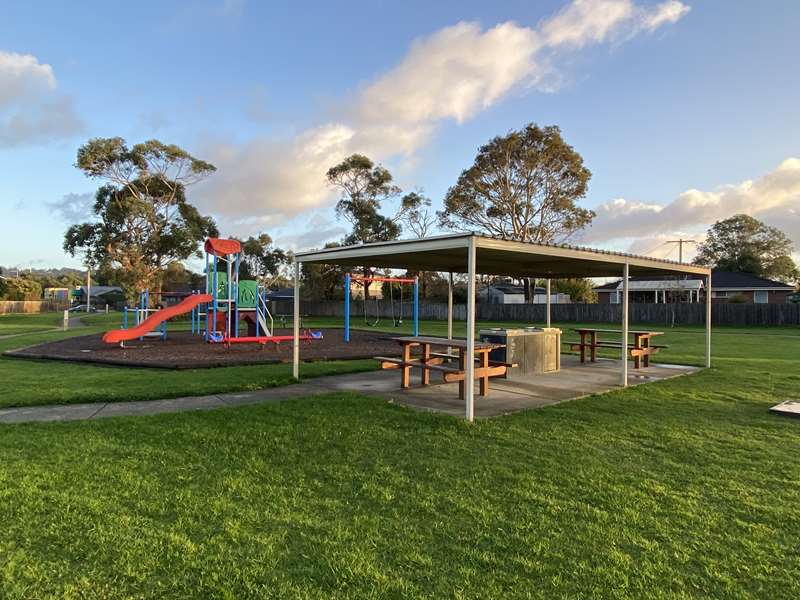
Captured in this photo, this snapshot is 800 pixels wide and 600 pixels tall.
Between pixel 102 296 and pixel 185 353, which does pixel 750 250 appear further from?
pixel 102 296

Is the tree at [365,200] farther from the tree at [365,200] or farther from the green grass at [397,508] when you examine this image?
the green grass at [397,508]

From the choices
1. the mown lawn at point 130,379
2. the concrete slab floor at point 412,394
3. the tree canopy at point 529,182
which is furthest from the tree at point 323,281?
the concrete slab floor at point 412,394

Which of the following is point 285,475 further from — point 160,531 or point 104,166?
point 104,166

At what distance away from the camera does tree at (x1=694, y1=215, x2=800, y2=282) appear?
161ft

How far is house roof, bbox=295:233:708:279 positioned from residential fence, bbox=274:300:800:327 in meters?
21.0

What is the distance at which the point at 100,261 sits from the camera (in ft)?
136

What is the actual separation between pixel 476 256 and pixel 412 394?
2898 mm

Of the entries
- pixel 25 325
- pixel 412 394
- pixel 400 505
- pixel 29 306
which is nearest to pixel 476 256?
pixel 412 394

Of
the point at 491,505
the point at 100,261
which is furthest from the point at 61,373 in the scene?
the point at 100,261

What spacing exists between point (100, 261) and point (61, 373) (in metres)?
36.7

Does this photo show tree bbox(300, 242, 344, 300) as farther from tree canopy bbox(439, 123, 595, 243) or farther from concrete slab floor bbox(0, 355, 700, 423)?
concrete slab floor bbox(0, 355, 700, 423)

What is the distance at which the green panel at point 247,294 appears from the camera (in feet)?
53.0

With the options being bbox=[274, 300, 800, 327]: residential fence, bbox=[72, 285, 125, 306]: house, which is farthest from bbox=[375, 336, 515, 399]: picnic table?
bbox=[72, 285, 125, 306]: house

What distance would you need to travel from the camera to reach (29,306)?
178 ft
